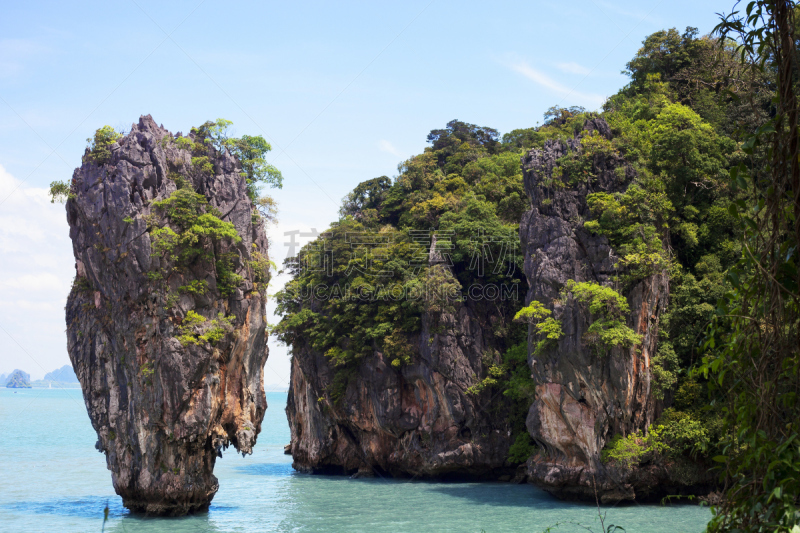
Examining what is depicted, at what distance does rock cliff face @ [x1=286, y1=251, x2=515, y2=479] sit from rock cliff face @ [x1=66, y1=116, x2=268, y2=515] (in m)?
8.20

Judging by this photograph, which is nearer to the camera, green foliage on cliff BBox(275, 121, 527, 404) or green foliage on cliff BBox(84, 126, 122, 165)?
green foliage on cliff BBox(84, 126, 122, 165)

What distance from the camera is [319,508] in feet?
72.9

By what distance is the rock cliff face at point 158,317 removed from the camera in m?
19.2

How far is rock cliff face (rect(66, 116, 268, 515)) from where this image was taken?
19188 millimetres

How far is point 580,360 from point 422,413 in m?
9.02

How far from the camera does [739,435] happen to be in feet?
7.56

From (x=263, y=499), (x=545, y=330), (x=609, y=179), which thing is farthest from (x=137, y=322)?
(x=609, y=179)

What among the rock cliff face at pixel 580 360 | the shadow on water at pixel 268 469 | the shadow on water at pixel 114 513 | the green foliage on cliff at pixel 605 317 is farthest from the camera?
the shadow on water at pixel 268 469

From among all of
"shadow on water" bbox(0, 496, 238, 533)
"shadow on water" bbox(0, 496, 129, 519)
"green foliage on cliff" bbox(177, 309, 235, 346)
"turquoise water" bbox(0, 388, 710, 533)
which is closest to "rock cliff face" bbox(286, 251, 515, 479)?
"turquoise water" bbox(0, 388, 710, 533)

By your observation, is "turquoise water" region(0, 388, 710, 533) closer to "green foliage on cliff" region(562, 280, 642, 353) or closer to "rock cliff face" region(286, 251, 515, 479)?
"rock cliff face" region(286, 251, 515, 479)

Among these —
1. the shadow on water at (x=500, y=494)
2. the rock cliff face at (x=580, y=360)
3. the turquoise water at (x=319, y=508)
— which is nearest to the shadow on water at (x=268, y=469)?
the turquoise water at (x=319, y=508)

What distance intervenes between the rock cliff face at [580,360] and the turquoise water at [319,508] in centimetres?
105

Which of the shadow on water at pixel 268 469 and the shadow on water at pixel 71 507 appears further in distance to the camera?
the shadow on water at pixel 268 469

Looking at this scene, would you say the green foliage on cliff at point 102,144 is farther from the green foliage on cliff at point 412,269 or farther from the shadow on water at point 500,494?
the shadow on water at point 500,494
